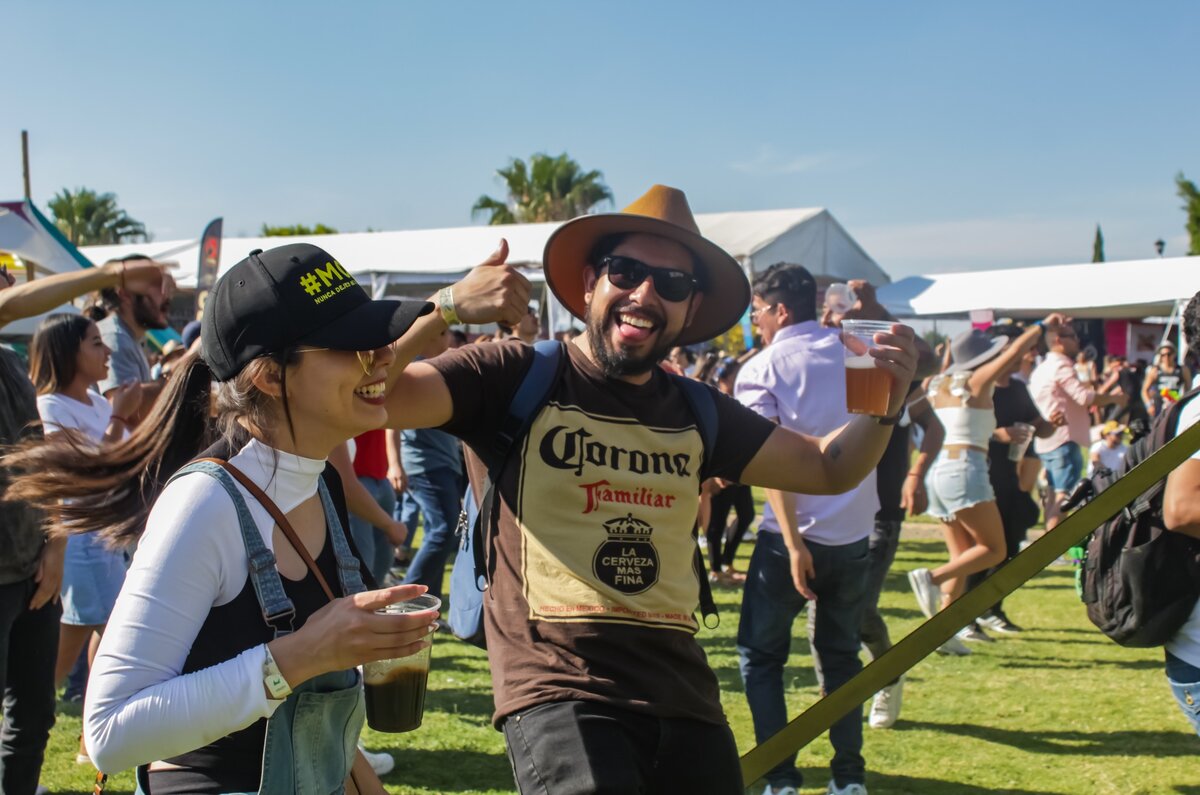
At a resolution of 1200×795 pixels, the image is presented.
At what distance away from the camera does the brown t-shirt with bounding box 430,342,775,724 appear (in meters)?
2.70

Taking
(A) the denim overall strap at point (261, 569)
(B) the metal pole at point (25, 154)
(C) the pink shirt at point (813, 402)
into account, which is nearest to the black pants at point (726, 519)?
(C) the pink shirt at point (813, 402)

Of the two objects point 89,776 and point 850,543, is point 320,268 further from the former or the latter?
point 89,776

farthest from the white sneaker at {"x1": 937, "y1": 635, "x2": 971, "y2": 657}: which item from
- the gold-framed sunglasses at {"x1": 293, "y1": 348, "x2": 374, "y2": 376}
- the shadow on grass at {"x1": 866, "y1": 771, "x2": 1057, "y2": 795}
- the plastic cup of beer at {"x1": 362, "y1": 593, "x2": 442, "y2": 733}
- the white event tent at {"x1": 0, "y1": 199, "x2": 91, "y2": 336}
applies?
the white event tent at {"x1": 0, "y1": 199, "x2": 91, "y2": 336}

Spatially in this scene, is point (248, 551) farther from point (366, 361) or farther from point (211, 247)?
point (211, 247)

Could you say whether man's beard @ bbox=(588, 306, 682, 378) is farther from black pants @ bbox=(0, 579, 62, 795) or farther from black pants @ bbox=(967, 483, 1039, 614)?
black pants @ bbox=(967, 483, 1039, 614)

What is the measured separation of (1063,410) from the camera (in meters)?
10.6

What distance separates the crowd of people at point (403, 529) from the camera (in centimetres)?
173

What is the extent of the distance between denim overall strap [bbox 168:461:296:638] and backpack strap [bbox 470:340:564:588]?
1064 mm

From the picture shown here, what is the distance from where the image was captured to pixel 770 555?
16.1 feet

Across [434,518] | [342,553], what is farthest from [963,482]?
[342,553]

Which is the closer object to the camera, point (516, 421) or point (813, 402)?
point (516, 421)

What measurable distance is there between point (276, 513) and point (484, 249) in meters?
20.6

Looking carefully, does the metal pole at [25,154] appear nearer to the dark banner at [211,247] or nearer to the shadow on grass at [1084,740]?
Answer: the dark banner at [211,247]

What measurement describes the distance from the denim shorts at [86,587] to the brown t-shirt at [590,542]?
3227 millimetres
